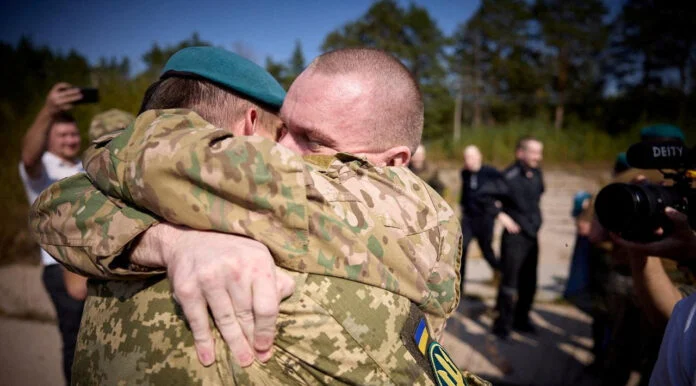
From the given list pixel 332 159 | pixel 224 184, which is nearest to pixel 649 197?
pixel 332 159

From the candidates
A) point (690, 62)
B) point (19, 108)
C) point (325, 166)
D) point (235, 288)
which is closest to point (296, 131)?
point (325, 166)

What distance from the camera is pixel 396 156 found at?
117 centimetres

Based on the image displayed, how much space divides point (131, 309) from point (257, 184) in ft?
1.46

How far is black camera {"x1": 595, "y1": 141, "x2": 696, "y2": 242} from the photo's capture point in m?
1.50

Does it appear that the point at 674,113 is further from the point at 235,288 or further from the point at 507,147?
the point at 235,288

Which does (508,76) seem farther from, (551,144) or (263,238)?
(263,238)

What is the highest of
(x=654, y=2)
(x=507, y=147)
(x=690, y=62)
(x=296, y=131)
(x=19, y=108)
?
(x=654, y=2)

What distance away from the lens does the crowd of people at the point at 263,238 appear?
716 millimetres

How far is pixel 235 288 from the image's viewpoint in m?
0.68

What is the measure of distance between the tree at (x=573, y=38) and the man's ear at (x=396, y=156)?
122 ft

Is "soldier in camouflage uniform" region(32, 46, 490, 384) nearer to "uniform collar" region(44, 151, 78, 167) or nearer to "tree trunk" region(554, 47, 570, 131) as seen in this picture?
"uniform collar" region(44, 151, 78, 167)

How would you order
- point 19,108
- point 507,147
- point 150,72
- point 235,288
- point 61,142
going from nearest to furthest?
point 235,288, point 61,142, point 19,108, point 150,72, point 507,147

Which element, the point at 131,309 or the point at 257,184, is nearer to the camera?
the point at 257,184

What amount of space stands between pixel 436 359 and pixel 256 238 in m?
0.53
